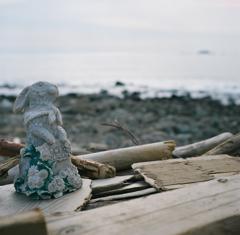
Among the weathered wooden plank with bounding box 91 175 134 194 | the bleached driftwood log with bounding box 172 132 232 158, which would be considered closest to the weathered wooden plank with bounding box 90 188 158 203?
the weathered wooden plank with bounding box 91 175 134 194

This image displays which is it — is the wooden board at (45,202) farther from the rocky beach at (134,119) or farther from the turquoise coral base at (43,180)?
the rocky beach at (134,119)

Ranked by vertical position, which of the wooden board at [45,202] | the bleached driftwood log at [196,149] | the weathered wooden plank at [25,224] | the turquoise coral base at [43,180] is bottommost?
the bleached driftwood log at [196,149]

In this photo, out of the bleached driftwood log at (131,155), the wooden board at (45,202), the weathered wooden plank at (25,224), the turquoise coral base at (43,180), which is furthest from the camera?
the bleached driftwood log at (131,155)

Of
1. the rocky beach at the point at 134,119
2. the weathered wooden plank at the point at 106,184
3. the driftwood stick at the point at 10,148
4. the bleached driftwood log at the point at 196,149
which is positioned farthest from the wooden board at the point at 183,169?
the rocky beach at the point at 134,119

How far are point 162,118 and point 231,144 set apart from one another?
23.6 ft

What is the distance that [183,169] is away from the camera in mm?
3996

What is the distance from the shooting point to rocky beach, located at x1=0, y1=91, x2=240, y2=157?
10055mm

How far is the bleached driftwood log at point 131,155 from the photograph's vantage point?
4.56m

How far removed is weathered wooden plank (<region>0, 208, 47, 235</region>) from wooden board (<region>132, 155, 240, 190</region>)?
1.74 meters

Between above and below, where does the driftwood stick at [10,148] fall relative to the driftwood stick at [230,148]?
above

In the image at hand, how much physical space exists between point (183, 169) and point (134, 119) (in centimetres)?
809

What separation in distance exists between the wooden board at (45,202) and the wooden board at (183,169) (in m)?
0.78

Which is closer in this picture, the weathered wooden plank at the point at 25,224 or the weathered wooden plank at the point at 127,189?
the weathered wooden plank at the point at 25,224

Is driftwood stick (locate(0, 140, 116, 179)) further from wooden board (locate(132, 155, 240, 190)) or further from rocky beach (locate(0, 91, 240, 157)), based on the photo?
rocky beach (locate(0, 91, 240, 157))
